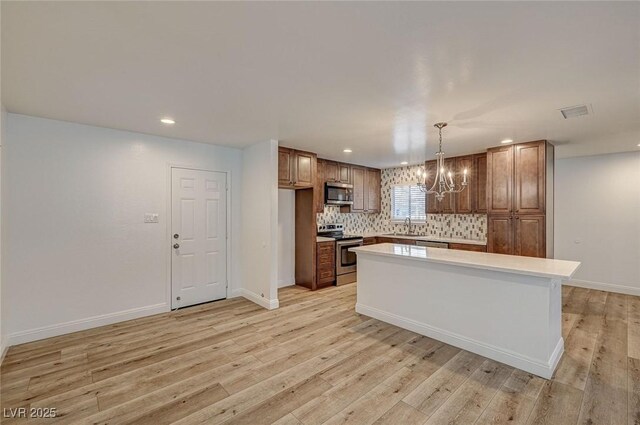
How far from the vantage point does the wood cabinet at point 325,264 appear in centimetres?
558

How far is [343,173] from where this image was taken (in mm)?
6480

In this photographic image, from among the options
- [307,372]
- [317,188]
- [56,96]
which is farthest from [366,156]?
[56,96]

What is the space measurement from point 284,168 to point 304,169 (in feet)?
1.49

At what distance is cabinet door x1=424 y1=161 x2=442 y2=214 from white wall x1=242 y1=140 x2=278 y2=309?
3.39m

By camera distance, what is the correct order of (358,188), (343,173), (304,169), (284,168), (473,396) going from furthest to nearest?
1. (358,188)
2. (343,173)
3. (304,169)
4. (284,168)
5. (473,396)

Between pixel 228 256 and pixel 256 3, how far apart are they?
4.18 meters

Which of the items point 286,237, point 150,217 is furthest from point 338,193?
point 150,217

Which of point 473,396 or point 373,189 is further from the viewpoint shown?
point 373,189

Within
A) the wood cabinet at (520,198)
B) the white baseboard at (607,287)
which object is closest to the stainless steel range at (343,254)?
the wood cabinet at (520,198)

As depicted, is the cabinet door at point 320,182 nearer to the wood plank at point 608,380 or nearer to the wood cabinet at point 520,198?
the wood cabinet at point 520,198

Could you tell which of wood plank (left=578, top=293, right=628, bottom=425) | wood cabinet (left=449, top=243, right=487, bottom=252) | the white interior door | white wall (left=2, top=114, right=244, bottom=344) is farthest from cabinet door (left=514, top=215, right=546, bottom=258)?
white wall (left=2, top=114, right=244, bottom=344)

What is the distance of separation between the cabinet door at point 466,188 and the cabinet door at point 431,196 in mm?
420

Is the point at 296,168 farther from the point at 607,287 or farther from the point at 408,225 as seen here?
the point at 607,287

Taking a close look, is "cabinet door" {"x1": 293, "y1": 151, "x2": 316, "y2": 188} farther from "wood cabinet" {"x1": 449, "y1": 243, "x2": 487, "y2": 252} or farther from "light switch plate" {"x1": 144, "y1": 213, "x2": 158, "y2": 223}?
"wood cabinet" {"x1": 449, "y1": 243, "x2": 487, "y2": 252}
